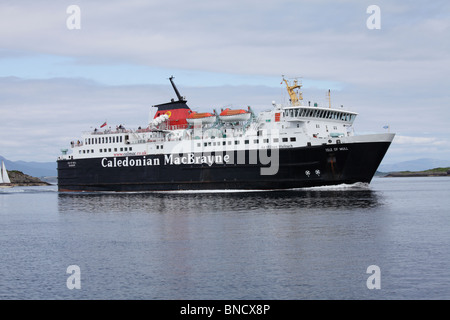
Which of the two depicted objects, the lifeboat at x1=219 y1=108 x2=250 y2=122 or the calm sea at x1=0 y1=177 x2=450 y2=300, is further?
the lifeboat at x1=219 y1=108 x2=250 y2=122

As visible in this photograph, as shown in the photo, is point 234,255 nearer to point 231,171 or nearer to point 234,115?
point 231,171

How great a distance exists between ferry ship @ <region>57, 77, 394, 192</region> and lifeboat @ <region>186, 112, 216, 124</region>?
121mm

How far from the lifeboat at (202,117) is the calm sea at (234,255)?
24.7 m

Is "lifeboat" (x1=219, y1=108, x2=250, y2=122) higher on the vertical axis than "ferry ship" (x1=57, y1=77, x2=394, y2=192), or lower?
higher

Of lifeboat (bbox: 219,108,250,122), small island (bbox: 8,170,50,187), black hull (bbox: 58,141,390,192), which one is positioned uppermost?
lifeboat (bbox: 219,108,250,122)

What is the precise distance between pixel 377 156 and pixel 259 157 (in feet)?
39.9

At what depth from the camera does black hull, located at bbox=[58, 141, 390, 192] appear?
4831 centimetres

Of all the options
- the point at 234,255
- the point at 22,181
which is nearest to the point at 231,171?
the point at 234,255

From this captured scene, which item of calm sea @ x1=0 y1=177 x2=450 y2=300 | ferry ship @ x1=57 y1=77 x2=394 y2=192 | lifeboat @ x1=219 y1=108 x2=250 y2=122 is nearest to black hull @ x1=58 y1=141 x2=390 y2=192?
ferry ship @ x1=57 y1=77 x2=394 y2=192

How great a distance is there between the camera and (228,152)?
177ft

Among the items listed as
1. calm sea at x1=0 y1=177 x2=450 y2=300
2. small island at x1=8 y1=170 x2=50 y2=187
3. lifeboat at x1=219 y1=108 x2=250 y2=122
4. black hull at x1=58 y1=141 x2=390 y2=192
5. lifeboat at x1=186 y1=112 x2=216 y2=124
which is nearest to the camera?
calm sea at x1=0 y1=177 x2=450 y2=300

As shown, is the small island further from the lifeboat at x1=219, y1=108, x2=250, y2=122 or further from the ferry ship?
the lifeboat at x1=219, y1=108, x2=250, y2=122
